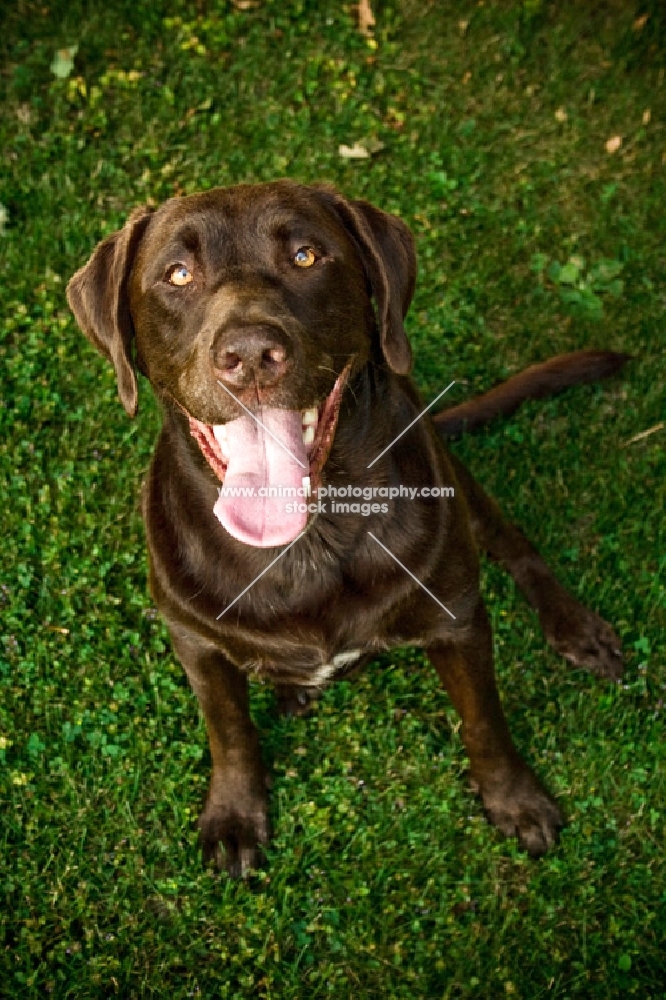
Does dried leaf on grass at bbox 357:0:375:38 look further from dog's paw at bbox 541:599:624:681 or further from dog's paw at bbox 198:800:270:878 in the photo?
dog's paw at bbox 198:800:270:878

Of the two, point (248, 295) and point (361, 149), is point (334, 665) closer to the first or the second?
point (248, 295)

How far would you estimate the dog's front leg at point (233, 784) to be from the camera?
10.0 feet

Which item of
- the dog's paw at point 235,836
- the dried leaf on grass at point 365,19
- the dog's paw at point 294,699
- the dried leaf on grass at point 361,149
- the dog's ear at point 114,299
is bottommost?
the dog's paw at point 235,836

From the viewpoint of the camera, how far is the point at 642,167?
4750mm

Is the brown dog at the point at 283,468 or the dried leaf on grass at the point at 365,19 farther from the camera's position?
the dried leaf on grass at the point at 365,19

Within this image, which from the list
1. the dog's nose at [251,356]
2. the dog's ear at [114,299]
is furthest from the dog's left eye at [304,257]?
the dog's ear at [114,299]

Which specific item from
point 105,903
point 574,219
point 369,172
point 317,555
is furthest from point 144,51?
point 105,903

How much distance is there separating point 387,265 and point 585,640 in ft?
5.10

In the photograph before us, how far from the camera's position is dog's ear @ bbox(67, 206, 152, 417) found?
263 cm

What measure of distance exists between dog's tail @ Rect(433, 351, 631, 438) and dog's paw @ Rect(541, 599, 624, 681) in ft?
2.57

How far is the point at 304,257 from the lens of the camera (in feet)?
8.24

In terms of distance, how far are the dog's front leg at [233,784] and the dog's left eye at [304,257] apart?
1.20 meters

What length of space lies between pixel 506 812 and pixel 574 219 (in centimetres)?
273

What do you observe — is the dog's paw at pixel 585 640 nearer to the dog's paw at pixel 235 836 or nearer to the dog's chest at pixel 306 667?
the dog's chest at pixel 306 667
